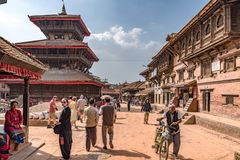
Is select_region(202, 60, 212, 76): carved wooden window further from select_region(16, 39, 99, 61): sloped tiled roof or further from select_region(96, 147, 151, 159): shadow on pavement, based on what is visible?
select_region(16, 39, 99, 61): sloped tiled roof

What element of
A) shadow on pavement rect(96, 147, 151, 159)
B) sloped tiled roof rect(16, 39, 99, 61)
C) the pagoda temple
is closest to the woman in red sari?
shadow on pavement rect(96, 147, 151, 159)

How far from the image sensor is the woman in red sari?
7332 mm

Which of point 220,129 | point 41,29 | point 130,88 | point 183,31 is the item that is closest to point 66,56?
point 41,29

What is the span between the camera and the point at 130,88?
67.4 m

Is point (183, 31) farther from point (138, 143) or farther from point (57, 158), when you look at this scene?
point (57, 158)

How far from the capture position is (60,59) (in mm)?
35875

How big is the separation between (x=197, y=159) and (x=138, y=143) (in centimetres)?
293

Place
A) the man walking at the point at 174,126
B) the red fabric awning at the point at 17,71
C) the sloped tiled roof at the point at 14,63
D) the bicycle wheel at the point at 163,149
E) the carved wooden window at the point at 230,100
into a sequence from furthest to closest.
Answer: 1. the carved wooden window at the point at 230,100
2. the man walking at the point at 174,126
3. the bicycle wheel at the point at 163,149
4. the red fabric awning at the point at 17,71
5. the sloped tiled roof at the point at 14,63

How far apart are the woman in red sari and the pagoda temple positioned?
24.1 metres

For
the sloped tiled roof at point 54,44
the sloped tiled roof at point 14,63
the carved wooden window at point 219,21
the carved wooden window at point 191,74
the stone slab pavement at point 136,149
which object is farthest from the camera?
the sloped tiled roof at point 54,44

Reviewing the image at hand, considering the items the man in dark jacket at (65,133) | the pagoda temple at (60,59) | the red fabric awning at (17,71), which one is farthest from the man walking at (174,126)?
the pagoda temple at (60,59)

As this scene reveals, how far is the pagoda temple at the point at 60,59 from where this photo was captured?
33.2 m

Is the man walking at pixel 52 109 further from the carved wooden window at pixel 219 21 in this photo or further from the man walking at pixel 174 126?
the carved wooden window at pixel 219 21

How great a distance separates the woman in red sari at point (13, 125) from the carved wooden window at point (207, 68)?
16054mm
